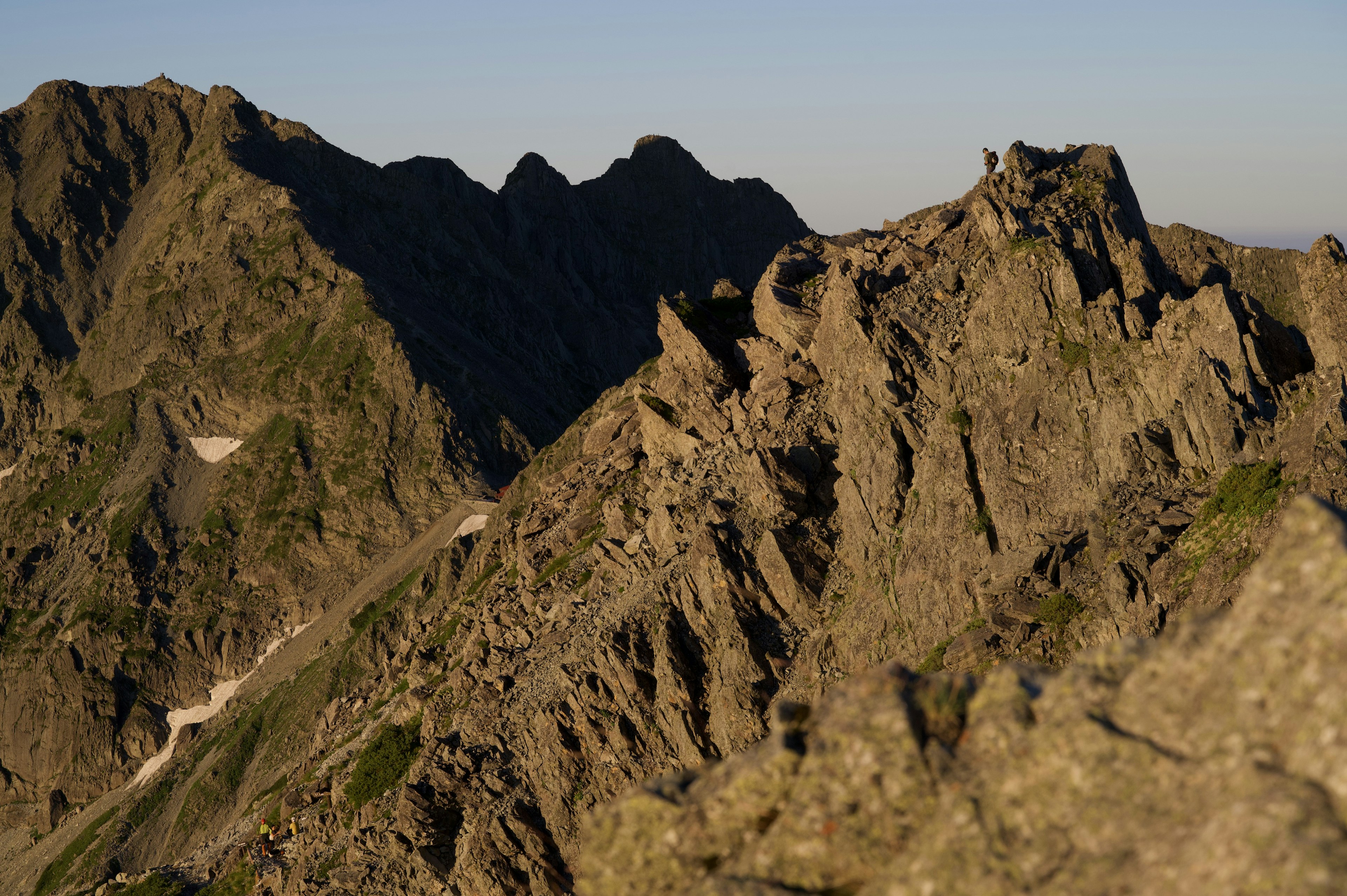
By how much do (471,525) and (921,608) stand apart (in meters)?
118

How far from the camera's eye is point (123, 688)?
165m

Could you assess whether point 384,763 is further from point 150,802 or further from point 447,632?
point 150,802

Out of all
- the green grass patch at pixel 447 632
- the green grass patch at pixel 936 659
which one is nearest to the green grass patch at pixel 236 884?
the green grass patch at pixel 447 632

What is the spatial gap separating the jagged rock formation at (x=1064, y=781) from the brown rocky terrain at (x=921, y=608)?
0.04 metres

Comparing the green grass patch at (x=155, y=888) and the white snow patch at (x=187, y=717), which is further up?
the white snow patch at (x=187, y=717)

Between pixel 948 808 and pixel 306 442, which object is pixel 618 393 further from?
pixel 948 808

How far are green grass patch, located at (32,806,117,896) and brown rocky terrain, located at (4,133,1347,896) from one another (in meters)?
42.3

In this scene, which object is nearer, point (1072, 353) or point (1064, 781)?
point (1064, 781)

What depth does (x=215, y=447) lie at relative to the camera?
19538cm

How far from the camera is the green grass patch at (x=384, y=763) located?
8438 centimetres

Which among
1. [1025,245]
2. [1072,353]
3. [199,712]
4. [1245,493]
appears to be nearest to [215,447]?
[199,712]

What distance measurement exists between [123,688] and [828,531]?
5391 inches

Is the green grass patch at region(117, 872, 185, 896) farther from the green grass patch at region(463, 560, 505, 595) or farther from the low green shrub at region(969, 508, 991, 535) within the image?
the low green shrub at region(969, 508, 991, 535)

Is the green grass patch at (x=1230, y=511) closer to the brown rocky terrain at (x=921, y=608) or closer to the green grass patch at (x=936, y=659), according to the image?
the brown rocky terrain at (x=921, y=608)
